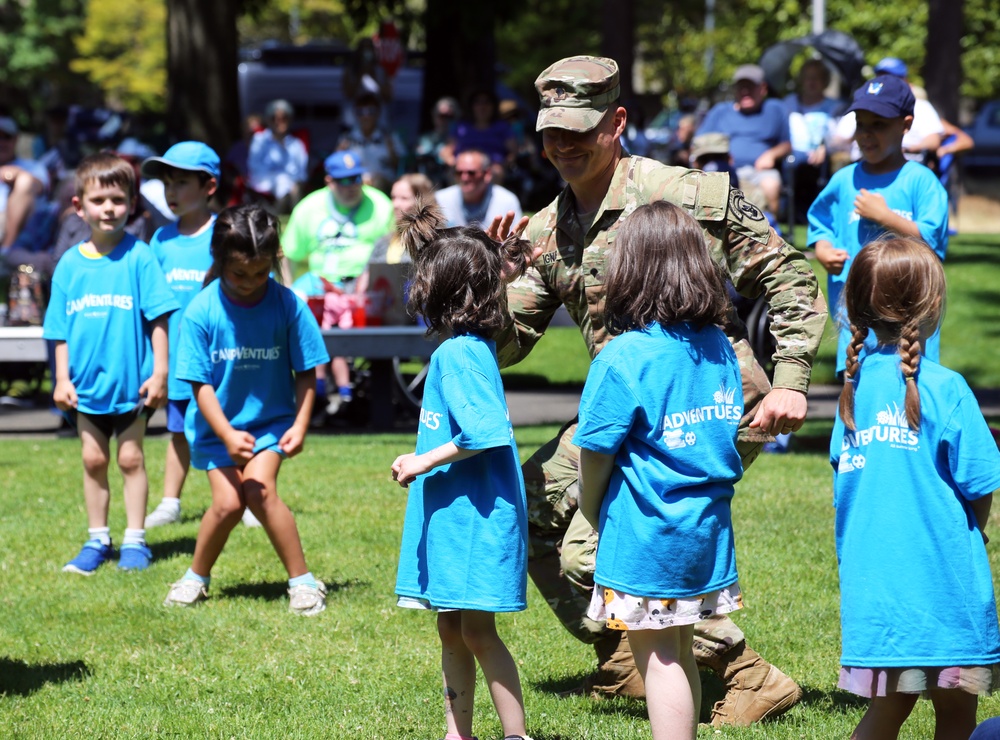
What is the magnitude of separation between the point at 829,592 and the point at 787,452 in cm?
377

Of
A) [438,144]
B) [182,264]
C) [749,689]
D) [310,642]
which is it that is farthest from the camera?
[438,144]

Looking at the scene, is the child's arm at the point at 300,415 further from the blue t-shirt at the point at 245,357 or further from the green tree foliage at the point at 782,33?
the green tree foliage at the point at 782,33

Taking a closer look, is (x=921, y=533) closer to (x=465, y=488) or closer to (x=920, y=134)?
(x=465, y=488)

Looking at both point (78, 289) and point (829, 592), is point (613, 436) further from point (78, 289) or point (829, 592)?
point (78, 289)

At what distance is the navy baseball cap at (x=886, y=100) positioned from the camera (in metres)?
6.44

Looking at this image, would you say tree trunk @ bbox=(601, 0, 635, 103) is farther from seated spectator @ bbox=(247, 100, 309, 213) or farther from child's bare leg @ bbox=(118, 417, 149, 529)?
child's bare leg @ bbox=(118, 417, 149, 529)

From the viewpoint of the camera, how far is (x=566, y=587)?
15.2 ft

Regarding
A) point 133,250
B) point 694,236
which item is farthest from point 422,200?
point 133,250

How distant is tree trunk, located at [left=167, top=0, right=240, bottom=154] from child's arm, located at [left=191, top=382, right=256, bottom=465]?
15567mm

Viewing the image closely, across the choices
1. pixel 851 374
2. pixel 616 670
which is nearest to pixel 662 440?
pixel 851 374

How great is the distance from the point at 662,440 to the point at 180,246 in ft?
14.8

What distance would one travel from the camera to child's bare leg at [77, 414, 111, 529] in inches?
256

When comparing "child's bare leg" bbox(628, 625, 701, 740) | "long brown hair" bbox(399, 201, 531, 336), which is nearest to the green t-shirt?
"long brown hair" bbox(399, 201, 531, 336)

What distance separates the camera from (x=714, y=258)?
4.27 metres
